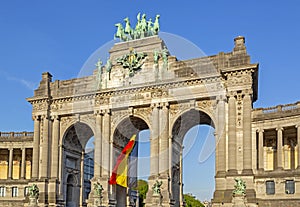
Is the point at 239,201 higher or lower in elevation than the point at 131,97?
lower

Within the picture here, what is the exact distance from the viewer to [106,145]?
5422 centimetres

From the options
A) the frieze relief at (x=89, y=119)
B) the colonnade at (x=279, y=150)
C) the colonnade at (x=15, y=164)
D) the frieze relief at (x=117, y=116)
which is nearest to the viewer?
the colonnade at (x=279, y=150)

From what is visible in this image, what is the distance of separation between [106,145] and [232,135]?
1586 cm

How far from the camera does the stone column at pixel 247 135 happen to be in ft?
151

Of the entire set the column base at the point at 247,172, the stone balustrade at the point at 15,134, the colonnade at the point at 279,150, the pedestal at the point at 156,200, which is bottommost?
the pedestal at the point at 156,200

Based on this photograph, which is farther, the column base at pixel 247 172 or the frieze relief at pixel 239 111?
the frieze relief at pixel 239 111

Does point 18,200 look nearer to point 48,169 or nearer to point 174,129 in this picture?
point 48,169

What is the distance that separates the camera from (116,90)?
5441cm

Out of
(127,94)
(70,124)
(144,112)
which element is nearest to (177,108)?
(144,112)

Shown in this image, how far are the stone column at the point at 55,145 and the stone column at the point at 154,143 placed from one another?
13449mm

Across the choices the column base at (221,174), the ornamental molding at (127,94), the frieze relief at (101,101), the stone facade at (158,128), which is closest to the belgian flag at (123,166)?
the stone facade at (158,128)

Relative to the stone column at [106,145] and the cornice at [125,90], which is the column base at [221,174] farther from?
the stone column at [106,145]

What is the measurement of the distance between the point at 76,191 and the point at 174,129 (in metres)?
17.4

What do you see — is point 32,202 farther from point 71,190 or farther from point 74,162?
point 74,162
